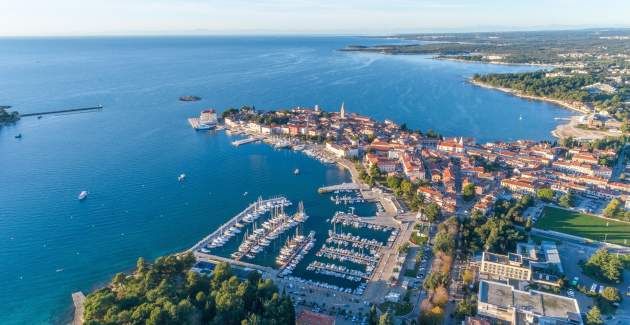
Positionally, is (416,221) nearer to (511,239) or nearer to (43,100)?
(511,239)

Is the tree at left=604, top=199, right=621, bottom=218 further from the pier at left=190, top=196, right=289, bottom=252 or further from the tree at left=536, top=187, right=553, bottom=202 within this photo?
the pier at left=190, top=196, right=289, bottom=252

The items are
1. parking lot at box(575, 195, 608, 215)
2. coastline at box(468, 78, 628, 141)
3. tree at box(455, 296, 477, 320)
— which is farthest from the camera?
coastline at box(468, 78, 628, 141)

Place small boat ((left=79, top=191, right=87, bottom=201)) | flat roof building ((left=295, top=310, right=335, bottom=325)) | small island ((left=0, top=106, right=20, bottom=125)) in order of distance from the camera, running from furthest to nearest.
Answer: small island ((left=0, top=106, right=20, bottom=125))
small boat ((left=79, top=191, right=87, bottom=201))
flat roof building ((left=295, top=310, right=335, bottom=325))

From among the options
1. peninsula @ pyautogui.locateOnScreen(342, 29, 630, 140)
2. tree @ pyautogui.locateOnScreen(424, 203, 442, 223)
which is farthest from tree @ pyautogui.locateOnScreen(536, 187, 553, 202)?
peninsula @ pyautogui.locateOnScreen(342, 29, 630, 140)

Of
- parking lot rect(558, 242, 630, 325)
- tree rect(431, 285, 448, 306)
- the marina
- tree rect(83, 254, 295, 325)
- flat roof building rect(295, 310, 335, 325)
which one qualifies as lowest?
parking lot rect(558, 242, 630, 325)

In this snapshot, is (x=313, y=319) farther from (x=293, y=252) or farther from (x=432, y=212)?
(x=432, y=212)

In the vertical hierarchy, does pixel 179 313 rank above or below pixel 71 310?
above

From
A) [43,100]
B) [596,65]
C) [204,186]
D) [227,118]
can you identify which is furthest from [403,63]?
[204,186]
